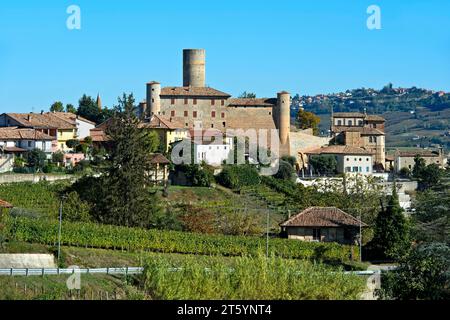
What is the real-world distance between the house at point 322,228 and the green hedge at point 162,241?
205 centimetres

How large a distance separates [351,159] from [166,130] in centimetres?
1454

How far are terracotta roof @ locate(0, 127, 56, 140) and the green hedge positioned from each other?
955 inches

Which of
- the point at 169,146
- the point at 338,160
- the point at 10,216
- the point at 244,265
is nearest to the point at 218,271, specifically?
the point at 244,265

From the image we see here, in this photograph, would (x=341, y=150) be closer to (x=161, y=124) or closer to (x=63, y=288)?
(x=161, y=124)

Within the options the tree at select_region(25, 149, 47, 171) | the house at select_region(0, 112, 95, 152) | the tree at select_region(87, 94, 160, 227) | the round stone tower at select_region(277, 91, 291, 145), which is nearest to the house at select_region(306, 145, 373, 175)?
the round stone tower at select_region(277, 91, 291, 145)

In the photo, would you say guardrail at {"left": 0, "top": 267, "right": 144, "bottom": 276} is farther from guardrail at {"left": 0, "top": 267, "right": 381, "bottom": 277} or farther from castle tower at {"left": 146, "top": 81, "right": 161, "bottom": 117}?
castle tower at {"left": 146, "top": 81, "right": 161, "bottom": 117}

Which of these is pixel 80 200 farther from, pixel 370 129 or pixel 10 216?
pixel 370 129

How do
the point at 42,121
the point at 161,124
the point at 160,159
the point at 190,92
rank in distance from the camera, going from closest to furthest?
1. the point at 160,159
2. the point at 161,124
3. the point at 42,121
4. the point at 190,92

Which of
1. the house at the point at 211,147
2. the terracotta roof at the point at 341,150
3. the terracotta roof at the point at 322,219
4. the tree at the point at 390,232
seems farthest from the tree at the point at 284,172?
the tree at the point at 390,232

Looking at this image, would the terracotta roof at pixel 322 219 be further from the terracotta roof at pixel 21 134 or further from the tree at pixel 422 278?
the terracotta roof at pixel 21 134

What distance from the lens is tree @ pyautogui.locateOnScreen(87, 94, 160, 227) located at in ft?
173

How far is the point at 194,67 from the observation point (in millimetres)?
90250

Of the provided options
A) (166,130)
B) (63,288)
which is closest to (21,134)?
(166,130)
